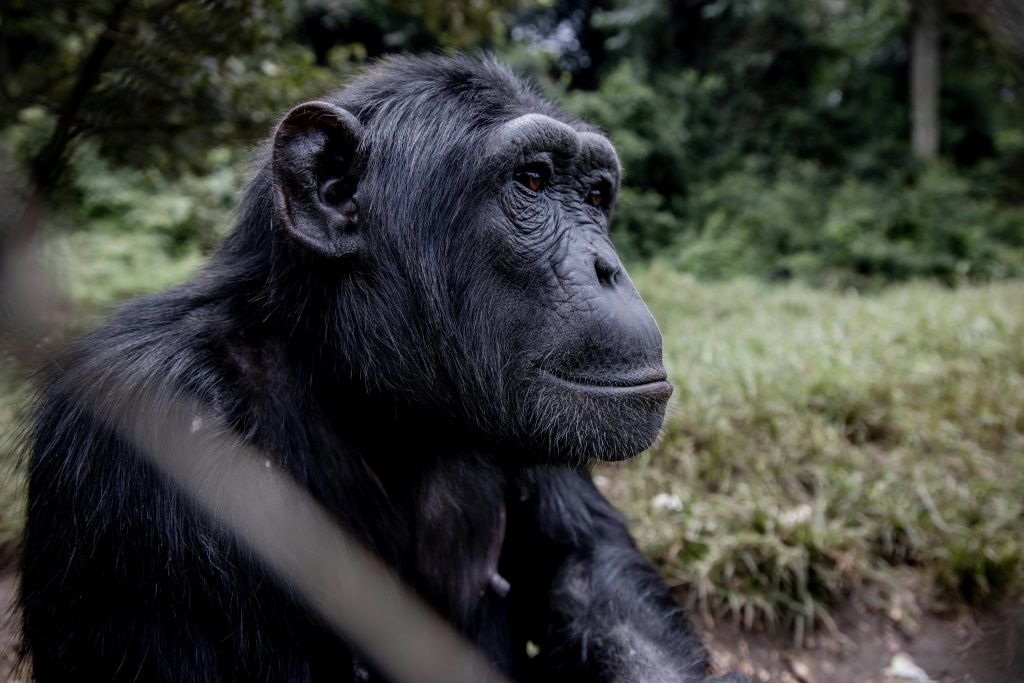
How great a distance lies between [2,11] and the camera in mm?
3998

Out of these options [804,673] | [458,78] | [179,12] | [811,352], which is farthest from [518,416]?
[811,352]

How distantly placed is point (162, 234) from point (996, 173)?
814 inches

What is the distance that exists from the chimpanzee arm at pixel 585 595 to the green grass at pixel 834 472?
0.50m

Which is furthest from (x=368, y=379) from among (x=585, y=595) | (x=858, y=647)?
(x=858, y=647)

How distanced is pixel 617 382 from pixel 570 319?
23cm

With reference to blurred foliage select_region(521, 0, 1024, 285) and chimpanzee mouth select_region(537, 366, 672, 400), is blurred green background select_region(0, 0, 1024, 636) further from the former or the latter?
blurred foliage select_region(521, 0, 1024, 285)

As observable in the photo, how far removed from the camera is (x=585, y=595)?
115 inches

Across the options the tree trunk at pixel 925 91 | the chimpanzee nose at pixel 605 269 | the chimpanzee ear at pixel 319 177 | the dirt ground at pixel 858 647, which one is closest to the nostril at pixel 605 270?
the chimpanzee nose at pixel 605 269

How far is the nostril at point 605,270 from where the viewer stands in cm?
226

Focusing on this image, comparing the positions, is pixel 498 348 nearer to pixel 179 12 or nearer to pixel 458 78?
pixel 458 78

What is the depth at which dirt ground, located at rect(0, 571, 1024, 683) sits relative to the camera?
3711 millimetres

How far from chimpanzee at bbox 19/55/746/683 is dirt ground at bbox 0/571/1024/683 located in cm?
115

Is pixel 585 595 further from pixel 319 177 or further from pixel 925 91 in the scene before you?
pixel 925 91

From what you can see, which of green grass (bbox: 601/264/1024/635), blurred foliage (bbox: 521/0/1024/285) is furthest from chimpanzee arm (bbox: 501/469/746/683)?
blurred foliage (bbox: 521/0/1024/285)
